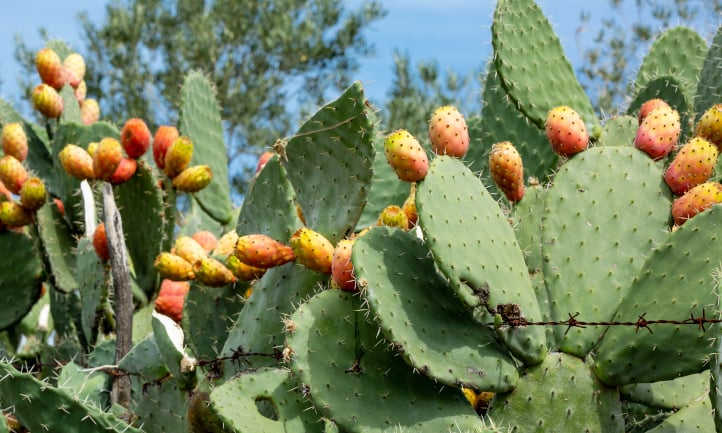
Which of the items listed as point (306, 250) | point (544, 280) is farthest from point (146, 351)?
point (544, 280)

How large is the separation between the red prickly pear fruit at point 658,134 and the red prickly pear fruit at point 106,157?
1.44 metres

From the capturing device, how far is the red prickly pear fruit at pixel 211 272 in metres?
2.41

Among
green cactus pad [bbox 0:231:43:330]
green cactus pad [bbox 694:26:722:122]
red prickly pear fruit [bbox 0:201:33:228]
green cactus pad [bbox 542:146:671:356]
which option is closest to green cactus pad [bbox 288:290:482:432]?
green cactus pad [bbox 542:146:671:356]

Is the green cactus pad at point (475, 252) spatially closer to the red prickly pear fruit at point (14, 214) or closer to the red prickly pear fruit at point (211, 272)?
the red prickly pear fruit at point (211, 272)

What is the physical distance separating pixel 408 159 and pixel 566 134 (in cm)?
48

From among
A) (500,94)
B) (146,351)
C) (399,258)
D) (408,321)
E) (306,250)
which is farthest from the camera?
(500,94)

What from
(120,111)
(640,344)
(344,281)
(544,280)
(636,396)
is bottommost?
(636,396)

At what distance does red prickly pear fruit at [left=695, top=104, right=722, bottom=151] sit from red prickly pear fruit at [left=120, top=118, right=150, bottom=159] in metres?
1.56

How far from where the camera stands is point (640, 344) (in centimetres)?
178

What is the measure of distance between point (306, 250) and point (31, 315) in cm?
233

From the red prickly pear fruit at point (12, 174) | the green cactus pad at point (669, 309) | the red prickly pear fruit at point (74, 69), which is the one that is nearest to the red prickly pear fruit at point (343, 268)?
the green cactus pad at point (669, 309)

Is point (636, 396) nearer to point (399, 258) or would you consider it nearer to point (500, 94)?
point (399, 258)

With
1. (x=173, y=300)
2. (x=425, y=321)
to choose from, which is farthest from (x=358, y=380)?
(x=173, y=300)

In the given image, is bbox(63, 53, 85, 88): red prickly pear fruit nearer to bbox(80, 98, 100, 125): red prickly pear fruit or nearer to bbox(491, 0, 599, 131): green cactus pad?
bbox(80, 98, 100, 125): red prickly pear fruit
